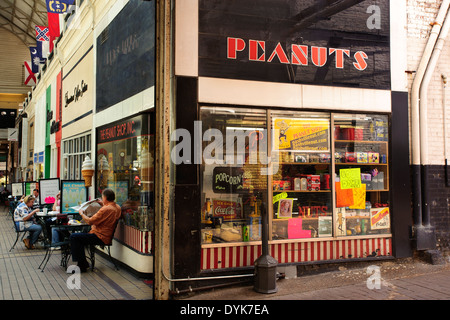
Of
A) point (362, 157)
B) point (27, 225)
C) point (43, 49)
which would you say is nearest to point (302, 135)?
point (362, 157)

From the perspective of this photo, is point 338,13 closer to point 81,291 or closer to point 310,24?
point 310,24

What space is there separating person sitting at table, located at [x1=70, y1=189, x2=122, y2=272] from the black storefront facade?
7.70 feet

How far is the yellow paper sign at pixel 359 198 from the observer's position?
24.2 ft

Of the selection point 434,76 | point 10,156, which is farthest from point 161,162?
point 10,156

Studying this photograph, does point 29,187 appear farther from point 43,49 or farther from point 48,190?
point 43,49

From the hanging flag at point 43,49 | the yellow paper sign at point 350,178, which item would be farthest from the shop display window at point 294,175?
the hanging flag at point 43,49

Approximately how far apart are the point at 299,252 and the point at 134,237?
3.18 meters

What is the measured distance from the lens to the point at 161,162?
19.9 ft

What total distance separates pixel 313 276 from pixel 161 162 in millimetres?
3253

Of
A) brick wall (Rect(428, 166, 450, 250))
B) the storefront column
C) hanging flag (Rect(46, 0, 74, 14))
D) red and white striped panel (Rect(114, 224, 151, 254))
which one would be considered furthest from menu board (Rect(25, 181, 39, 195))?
brick wall (Rect(428, 166, 450, 250))

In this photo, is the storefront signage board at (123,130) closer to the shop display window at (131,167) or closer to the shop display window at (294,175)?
the shop display window at (131,167)

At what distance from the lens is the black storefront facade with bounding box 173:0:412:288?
20.5 ft

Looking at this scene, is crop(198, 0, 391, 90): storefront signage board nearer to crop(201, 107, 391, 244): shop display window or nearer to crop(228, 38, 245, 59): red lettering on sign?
crop(228, 38, 245, 59): red lettering on sign

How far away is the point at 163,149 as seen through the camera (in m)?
6.01
